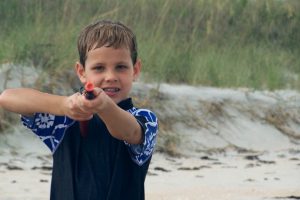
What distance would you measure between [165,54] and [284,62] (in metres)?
2.40

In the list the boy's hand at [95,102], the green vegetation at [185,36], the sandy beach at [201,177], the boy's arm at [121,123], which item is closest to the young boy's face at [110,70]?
the boy's arm at [121,123]

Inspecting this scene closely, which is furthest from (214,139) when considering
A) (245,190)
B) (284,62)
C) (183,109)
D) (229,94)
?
(284,62)

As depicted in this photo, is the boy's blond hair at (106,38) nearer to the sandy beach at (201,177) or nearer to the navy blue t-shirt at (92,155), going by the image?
the navy blue t-shirt at (92,155)

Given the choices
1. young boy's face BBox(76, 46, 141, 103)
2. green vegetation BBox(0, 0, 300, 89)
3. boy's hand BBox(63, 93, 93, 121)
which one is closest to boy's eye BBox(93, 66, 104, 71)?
young boy's face BBox(76, 46, 141, 103)

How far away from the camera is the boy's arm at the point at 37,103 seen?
6.38 feet

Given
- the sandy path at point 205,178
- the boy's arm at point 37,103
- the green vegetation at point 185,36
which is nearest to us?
the boy's arm at point 37,103

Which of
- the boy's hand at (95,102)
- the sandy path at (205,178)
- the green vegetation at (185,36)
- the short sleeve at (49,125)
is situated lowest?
the boy's hand at (95,102)

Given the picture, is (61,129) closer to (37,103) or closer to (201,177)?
(37,103)

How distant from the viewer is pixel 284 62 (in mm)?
10336

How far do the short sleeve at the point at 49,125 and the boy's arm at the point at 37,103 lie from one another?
4cm

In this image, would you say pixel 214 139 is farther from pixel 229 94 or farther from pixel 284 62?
pixel 284 62

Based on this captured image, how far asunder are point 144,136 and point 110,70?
0.63 feet

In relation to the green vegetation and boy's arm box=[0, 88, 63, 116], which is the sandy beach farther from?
boy's arm box=[0, 88, 63, 116]

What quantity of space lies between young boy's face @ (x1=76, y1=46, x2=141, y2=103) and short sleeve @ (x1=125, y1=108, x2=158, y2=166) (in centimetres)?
7
